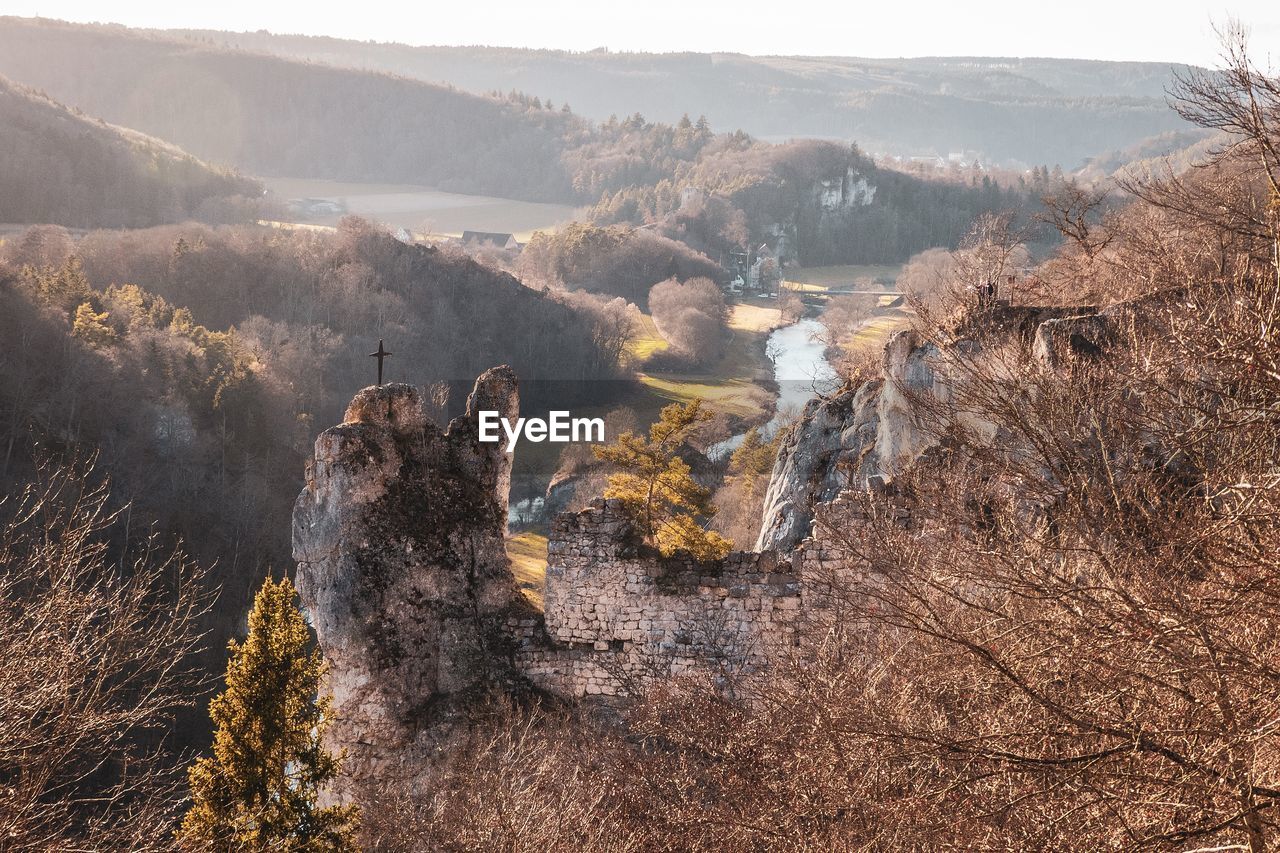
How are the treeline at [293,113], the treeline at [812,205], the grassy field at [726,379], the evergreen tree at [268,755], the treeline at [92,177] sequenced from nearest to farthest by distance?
the evergreen tree at [268,755]
the grassy field at [726,379]
the treeline at [92,177]
the treeline at [812,205]
the treeline at [293,113]

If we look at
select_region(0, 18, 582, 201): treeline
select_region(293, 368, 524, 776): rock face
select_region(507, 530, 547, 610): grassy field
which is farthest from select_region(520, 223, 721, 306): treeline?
select_region(293, 368, 524, 776): rock face

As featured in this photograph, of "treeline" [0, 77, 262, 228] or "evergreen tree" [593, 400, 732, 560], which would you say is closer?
"evergreen tree" [593, 400, 732, 560]

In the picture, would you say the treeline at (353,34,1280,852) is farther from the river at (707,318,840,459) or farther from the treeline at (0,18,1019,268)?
the treeline at (0,18,1019,268)

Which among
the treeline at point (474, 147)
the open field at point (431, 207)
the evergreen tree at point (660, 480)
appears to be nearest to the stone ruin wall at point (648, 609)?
the evergreen tree at point (660, 480)

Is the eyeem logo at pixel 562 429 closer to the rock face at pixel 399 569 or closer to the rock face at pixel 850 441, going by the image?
the rock face at pixel 850 441

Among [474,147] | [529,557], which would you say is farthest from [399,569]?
[474,147]

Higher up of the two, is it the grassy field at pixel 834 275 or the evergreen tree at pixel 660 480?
the evergreen tree at pixel 660 480

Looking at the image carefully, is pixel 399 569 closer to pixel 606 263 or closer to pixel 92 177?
pixel 606 263
